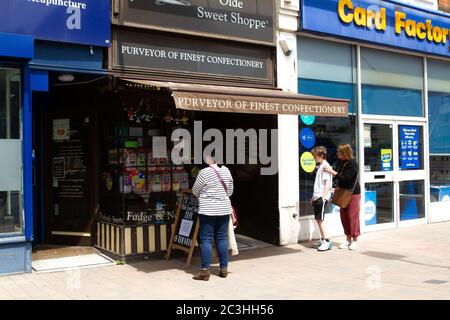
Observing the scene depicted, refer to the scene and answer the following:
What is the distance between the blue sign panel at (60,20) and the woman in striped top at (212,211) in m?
2.27

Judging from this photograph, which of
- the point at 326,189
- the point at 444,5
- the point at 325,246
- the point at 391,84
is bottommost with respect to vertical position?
the point at 325,246

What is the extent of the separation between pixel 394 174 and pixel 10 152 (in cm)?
745

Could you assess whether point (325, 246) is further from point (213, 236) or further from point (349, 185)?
point (213, 236)

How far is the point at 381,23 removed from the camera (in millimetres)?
10281

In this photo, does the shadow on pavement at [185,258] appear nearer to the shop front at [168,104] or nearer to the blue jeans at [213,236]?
the shop front at [168,104]

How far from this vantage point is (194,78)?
7.92 metres

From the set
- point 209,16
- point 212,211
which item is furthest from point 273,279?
point 209,16

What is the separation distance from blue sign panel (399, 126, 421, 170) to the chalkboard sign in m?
5.47

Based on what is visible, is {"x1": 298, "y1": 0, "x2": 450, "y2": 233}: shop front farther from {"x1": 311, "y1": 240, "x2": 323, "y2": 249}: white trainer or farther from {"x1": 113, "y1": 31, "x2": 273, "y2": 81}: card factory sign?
{"x1": 113, "y1": 31, "x2": 273, "y2": 81}: card factory sign

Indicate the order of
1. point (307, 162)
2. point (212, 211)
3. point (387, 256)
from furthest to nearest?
point (307, 162)
point (387, 256)
point (212, 211)

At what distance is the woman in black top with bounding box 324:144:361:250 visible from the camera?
842cm

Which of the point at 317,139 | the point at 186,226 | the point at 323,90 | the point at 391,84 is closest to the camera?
the point at 186,226

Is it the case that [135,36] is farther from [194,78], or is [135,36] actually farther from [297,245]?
[297,245]

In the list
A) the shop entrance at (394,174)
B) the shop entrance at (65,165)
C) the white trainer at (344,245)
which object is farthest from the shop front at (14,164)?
the shop entrance at (394,174)
